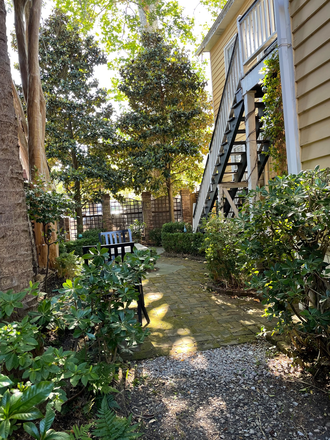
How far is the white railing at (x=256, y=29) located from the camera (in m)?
4.06

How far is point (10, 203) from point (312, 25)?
11.6ft

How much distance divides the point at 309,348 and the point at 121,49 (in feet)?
54.5

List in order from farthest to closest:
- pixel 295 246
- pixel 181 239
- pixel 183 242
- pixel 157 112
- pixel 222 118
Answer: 1. pixel 157 112
2. pixel 181 239
3. pixel 183 242
4. pixel 222 118
5. pixel 295 246

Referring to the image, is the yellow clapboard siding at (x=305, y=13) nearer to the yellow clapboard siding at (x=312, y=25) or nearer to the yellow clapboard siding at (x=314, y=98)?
the yellow clapboard siding at (x=312, y=25)

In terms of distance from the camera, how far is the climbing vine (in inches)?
152

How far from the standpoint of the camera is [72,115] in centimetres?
1102

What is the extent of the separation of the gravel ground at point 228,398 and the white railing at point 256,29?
4.16 m

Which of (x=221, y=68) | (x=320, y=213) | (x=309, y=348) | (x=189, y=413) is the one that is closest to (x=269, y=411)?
(x=189, y=413)

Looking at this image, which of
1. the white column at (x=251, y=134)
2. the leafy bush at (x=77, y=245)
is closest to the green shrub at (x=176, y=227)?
the leafy bush at (x=77, y=245)

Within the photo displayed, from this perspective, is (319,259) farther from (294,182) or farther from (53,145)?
(53,145)

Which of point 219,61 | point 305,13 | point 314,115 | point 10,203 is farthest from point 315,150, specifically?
point 219,61

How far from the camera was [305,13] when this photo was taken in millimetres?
3143

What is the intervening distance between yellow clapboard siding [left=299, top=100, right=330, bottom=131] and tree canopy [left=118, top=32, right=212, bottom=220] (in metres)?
7.90

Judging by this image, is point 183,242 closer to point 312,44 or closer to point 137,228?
point 137,228
